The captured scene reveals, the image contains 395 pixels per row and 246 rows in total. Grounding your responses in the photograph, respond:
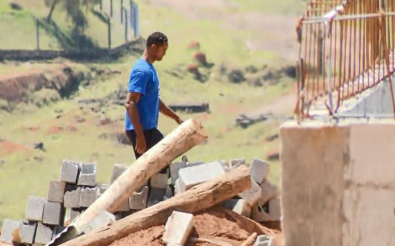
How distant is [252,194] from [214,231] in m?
0.69

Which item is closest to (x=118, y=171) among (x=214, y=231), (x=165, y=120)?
(x=214, y=231)

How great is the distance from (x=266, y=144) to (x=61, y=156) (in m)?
4.07

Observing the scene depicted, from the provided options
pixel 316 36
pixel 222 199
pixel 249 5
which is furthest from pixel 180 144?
pixel 249 5

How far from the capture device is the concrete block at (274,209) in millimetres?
8797

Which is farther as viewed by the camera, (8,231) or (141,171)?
(8,231)

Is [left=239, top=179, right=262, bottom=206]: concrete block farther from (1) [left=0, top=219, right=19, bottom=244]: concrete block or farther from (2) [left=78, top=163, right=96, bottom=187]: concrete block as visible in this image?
(1) [left=0, top=219, right=19, bottom=244]: concrete block

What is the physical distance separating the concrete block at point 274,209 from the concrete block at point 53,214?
6.62 ft

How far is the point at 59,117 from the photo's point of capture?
2217cm

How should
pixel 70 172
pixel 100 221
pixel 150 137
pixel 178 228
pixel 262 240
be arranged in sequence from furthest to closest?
pixel 70 172, pixel 150 137, pixel 100 221, pixel 178 228, pixel 262 240

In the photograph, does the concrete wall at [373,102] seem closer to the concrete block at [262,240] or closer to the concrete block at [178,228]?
the concrete block at [262,240]

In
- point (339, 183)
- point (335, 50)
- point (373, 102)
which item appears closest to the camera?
point (339, 183)

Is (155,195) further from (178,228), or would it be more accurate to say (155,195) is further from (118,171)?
(178,228)

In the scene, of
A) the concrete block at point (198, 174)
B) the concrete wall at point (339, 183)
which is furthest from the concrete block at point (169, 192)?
the concrete wall at point (339, 183)

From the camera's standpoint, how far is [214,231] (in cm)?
805
